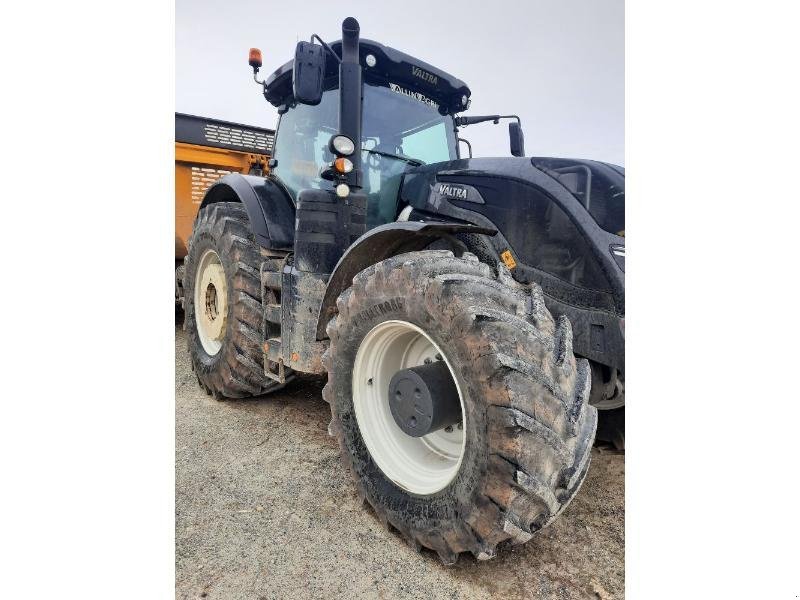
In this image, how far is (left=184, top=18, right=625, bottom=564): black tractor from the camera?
4.42ft

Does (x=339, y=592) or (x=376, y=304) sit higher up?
(x=376, y=304)

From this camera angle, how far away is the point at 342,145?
7.13 feet

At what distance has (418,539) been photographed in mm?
1555

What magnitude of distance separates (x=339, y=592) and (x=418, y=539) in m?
0.27

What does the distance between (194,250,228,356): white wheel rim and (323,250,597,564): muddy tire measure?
5.20 feet

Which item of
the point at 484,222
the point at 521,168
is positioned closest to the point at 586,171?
the point at 521,168

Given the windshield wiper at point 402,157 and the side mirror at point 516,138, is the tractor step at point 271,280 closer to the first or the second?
the windshield wiper at point 402,157

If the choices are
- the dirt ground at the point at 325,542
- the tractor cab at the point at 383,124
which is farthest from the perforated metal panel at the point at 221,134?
the dirt ground at the point at 325,542

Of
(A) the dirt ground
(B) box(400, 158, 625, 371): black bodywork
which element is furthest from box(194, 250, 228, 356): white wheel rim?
(B) box(400, 158, 625, 371): black bodywork

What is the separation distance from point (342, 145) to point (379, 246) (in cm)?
52

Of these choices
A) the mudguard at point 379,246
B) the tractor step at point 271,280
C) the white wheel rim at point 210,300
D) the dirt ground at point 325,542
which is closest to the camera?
the dirt ground at point 325,542

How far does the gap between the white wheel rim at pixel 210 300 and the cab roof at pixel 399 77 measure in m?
1.07

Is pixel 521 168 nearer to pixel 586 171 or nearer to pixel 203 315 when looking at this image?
pixel 586 171

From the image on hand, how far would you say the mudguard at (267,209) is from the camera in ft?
8.67
